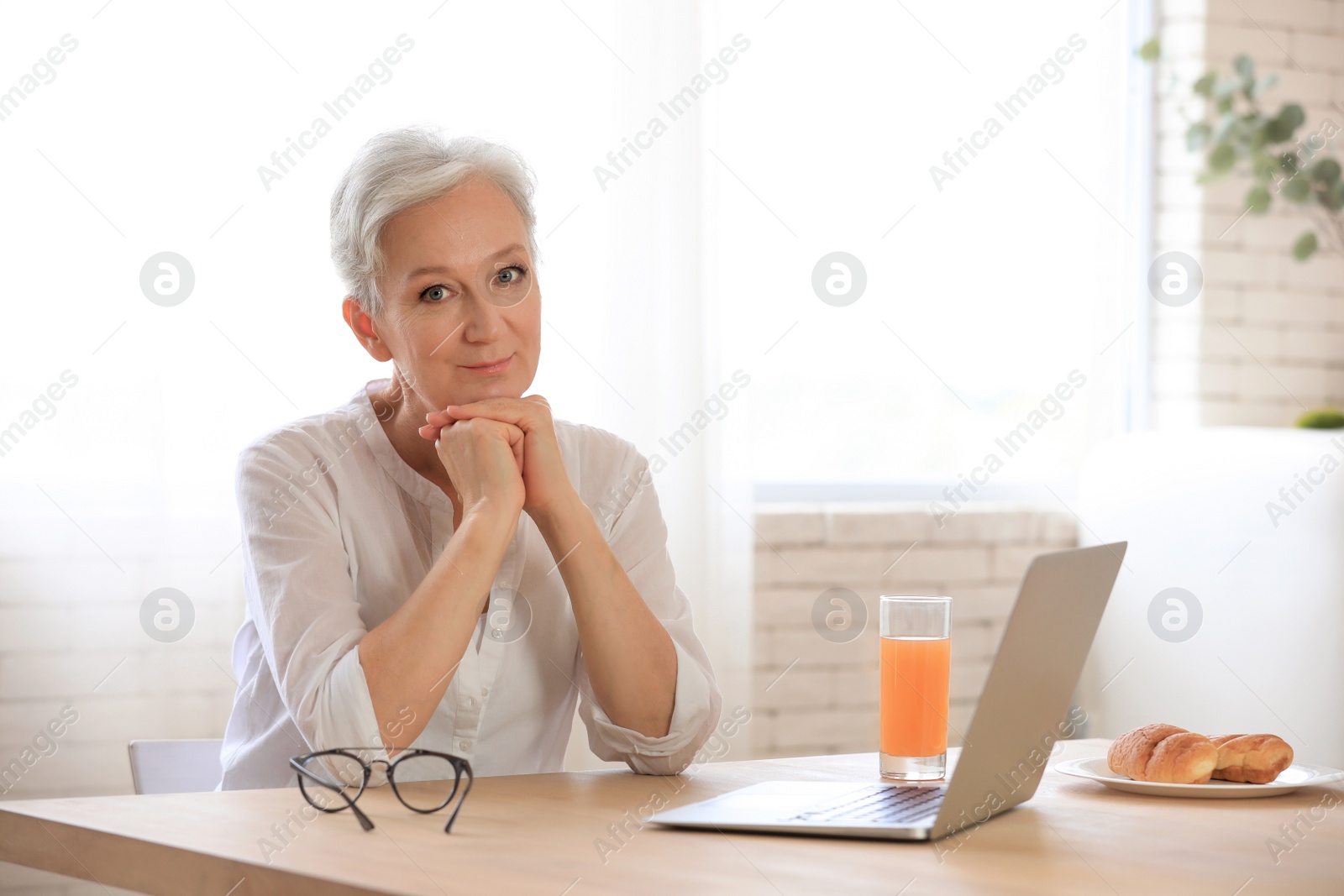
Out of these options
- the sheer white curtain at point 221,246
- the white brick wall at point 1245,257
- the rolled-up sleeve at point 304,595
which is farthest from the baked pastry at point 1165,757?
the white brick wall at point 1245,257

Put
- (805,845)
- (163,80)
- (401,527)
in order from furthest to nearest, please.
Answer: (163,80), (401,527), (805,845)

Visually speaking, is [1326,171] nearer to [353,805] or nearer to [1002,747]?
[1002,747]

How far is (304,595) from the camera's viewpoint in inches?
52.4

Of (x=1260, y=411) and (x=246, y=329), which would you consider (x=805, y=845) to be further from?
(x=1260, y=411)

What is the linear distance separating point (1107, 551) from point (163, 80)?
1.91m

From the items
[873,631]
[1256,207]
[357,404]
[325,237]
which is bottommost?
[873,631]

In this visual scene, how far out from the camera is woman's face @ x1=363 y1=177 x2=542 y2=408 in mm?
1488

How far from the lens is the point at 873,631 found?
2770mm

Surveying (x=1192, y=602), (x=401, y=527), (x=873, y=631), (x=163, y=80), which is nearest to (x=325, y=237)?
(x=163, y=80)

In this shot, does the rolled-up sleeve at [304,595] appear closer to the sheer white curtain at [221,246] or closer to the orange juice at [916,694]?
the orange juice at [916,694]

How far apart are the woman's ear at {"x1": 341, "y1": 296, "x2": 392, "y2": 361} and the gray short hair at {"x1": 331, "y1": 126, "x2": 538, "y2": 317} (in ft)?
0.05

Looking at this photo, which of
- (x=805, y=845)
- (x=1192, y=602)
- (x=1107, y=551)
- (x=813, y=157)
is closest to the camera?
(x=805, y=845)

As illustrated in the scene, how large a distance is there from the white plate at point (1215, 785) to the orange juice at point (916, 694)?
0.16 metres

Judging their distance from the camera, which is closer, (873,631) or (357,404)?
(357,404)
